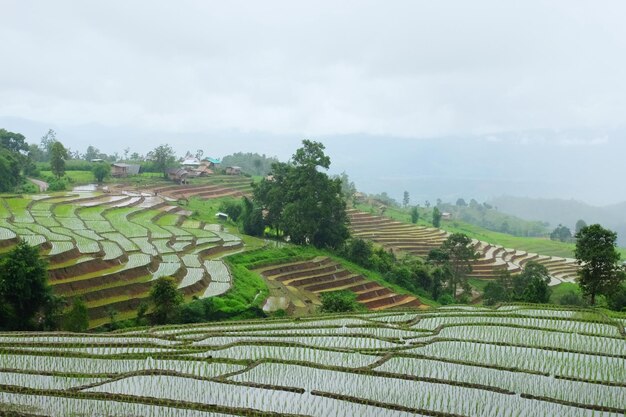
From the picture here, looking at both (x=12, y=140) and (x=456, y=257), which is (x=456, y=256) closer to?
(x=456, y=257)

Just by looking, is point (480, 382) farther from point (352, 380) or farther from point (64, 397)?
point (64, 397)

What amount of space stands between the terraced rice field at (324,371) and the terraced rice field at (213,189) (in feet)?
154

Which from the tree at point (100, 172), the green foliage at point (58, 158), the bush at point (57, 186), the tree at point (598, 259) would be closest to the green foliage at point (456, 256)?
the tree at point (598, 259)

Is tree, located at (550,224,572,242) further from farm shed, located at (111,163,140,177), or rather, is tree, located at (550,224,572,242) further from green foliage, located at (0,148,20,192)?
green foliage, located at (0,148,20,192)

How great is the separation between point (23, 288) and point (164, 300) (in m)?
5.30

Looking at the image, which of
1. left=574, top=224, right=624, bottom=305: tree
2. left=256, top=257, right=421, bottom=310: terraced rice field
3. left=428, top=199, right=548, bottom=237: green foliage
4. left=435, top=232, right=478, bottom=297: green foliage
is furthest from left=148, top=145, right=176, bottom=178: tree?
left=428, top=199, right=548, bottom=237: green foliage

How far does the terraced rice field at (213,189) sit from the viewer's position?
65.1 metres

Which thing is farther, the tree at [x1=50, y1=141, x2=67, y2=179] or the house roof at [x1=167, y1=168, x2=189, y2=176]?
the house roof at [x1=167, y1=168, x2=189, y2=176]

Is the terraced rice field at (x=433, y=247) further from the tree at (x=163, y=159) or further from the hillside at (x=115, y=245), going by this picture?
the tree at (x=163, y=159)

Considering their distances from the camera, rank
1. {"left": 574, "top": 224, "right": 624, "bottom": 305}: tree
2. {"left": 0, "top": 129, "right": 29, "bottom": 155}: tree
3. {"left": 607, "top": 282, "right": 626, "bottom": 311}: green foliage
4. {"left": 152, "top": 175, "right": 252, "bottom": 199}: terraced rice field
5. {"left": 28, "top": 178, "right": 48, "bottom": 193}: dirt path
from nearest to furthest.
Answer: {"left": 574, "top": 224, "right": 624, "bottom": 305}: tree, {"left": 607, "top": 282, "right": 626, "bottom": 311}: green foliage, {"left": 28, "top": 178, "right": 48, "bottom": 193}: dirt path, {"left": 152, "top": 175, "right": 252, "bottom": 199}: terraced rice field, {"left": 0, "top": 129, "right": 29, "bottom": 155}: tree

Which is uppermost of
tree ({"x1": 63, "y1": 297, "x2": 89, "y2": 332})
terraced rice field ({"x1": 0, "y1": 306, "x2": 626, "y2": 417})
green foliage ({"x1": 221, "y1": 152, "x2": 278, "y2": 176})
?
green foliage ({"x1": 221, "y1": 152, "x2": 278, "y2": 176})

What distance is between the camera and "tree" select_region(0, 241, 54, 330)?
834 inches

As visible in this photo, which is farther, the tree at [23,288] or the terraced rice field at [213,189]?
Answer: the terraced rice field at [213,189]

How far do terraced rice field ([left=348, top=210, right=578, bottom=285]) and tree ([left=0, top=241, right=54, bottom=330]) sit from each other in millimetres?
42969
